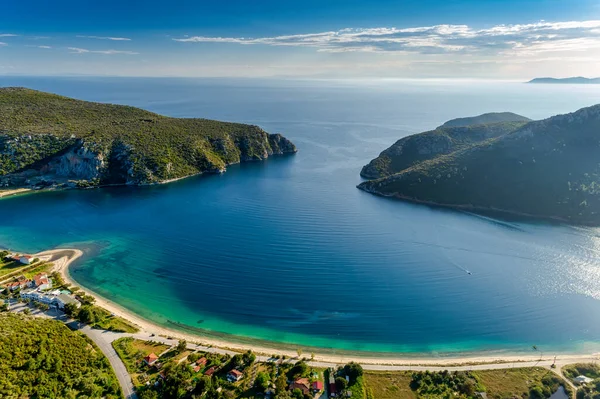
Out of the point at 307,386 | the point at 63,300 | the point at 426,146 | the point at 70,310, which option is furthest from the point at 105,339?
the point at 426,146

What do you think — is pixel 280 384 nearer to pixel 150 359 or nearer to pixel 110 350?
pixel 150 359

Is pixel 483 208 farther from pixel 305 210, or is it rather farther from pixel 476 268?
pixel 305 210

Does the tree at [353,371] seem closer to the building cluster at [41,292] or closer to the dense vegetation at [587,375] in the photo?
the dense vegetation at [587,375]

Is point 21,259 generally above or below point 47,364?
above

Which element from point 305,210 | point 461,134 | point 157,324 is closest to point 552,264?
point 305,210

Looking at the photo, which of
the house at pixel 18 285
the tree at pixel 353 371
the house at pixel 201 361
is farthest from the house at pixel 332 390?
the house at pixel 18 285

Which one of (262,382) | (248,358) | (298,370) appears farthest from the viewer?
(248,358)

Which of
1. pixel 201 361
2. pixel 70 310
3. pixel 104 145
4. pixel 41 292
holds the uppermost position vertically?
→ pixel 104 145
